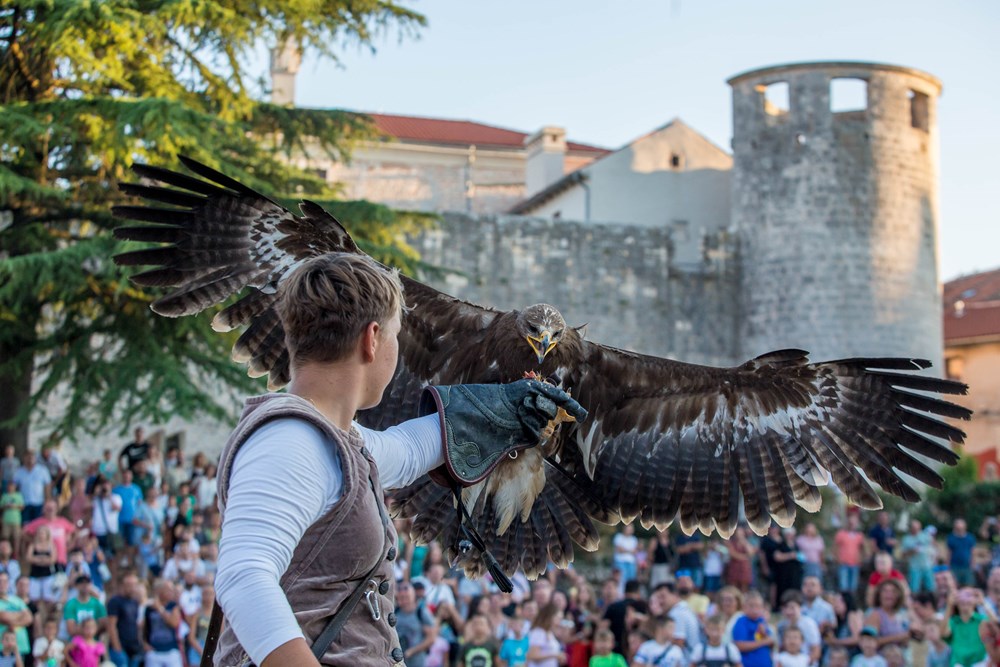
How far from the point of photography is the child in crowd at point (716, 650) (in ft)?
31.8

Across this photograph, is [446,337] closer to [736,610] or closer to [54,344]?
[736,610]

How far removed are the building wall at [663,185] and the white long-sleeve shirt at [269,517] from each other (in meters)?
29.2

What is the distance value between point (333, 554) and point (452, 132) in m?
38.6

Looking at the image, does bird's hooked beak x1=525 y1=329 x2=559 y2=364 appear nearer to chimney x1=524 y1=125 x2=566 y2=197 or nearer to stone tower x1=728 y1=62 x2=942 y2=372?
stone tower x1=728 y1=62 x2=942 y2=372

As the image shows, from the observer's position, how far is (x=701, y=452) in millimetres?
5617

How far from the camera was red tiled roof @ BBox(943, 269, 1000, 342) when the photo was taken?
1431 inches

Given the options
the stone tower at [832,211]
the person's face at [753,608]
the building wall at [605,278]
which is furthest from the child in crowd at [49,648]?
the stone tower at [832,211]

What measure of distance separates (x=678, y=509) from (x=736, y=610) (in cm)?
548

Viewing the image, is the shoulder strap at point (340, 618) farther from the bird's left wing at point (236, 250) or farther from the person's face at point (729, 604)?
the person's face at point (729, 604)

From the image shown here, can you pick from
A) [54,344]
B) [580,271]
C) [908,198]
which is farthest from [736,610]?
[908,198]

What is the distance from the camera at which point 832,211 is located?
28984mm

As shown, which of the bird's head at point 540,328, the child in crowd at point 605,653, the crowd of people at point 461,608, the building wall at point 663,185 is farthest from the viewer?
the building wall at point 663,185

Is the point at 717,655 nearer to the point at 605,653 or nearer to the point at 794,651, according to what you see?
the point at 794,651

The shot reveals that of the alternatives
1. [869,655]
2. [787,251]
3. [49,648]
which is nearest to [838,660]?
[869,655]
